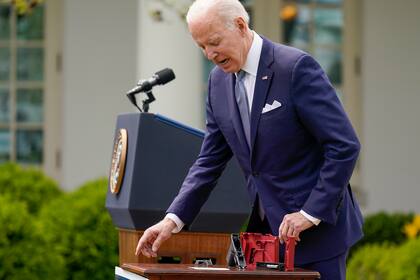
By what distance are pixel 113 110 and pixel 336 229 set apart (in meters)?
7.79

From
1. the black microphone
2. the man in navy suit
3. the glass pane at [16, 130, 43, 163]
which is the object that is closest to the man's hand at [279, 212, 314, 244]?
the man in navy suit

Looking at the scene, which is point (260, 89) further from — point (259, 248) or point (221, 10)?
point (259, 248)

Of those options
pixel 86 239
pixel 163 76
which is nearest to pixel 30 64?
pixel 86 239

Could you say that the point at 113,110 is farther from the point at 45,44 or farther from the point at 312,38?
the point at 312,38

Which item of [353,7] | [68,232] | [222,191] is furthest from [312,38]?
[222,191]

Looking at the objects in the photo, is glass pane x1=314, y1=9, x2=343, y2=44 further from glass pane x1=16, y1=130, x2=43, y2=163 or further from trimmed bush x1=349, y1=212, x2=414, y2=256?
glass pane x1=16, y1=130, x2=43, y2=163

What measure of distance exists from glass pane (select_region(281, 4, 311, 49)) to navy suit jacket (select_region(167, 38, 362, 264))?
8469 millimetres

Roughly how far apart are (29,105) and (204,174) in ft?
27.2

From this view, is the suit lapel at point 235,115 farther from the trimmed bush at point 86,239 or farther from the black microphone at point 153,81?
the trimmed bush at point 86,239

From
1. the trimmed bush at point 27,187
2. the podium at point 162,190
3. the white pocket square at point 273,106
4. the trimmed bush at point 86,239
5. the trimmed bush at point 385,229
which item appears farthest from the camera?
the trimmed bush at point 385,229

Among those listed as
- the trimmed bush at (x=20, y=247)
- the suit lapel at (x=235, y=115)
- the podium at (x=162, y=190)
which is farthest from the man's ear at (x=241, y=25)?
the trimmed bush at (x=20, y=247)

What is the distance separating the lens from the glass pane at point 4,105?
12.7m

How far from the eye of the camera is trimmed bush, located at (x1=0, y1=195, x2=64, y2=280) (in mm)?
7898

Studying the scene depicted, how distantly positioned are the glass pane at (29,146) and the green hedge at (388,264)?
4721 millimetres
